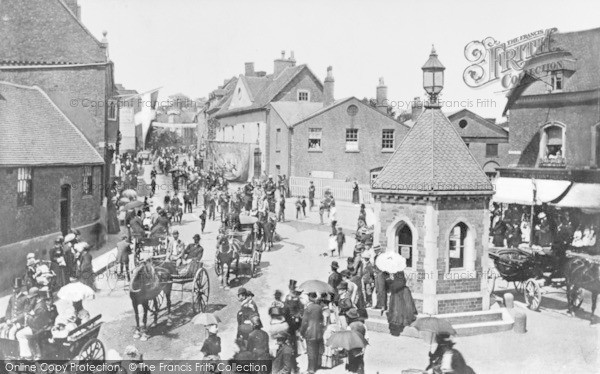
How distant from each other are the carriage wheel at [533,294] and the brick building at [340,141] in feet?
74.9

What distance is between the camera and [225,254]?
17.4m

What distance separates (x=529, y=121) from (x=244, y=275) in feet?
60.1

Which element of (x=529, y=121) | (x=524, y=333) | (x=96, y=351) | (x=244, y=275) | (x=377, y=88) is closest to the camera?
(x=96, y=351)

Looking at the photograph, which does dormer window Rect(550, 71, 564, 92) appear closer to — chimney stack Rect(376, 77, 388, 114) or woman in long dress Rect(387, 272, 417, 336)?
chimney stack Rect(376, 77, 388, 114)

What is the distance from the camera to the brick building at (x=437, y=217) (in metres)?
14.5

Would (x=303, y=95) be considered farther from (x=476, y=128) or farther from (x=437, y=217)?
(x=437, y=217)

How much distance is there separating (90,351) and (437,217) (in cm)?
885

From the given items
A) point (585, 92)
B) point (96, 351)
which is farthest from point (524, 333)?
point (585, 92)

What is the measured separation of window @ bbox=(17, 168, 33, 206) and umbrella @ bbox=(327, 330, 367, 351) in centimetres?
1315

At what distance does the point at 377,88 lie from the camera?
43.2 metres

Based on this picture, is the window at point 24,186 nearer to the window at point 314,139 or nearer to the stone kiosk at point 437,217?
the stone kiosk at point 437,217

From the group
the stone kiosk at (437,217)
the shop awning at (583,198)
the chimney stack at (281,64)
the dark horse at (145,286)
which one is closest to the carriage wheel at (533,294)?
the stone kiosk at (437,217)

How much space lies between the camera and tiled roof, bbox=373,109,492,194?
14680mm

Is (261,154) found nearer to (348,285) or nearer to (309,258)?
(309,258)
